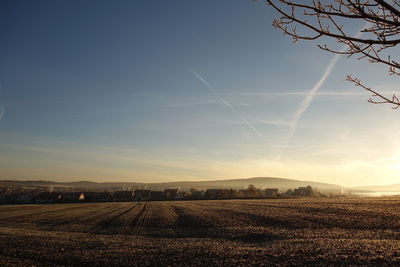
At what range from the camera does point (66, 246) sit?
20.9m

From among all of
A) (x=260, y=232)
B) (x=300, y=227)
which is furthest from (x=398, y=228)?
(x=260, y=232)

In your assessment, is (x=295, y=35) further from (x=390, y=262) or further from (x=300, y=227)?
(x=300, y=227)

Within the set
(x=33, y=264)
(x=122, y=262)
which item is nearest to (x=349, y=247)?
(x=122, y=262)

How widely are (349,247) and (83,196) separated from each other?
136 meters

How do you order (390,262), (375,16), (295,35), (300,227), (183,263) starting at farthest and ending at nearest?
(300,227)
(183,263)
(390,262)
(295,35)
(375,16)

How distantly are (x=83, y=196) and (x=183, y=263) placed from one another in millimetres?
135214

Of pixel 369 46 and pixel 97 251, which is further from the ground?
pixel 369 46

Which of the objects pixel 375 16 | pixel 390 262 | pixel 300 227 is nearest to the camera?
pixel 375 16

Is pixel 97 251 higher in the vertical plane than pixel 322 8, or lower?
lower

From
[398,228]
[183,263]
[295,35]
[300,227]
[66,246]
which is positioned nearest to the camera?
[295,35]

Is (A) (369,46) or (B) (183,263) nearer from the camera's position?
(A) (369,46)

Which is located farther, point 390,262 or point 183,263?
point 183,263

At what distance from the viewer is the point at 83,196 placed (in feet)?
460

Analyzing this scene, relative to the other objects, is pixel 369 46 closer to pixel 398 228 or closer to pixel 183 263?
pixel 183 263
